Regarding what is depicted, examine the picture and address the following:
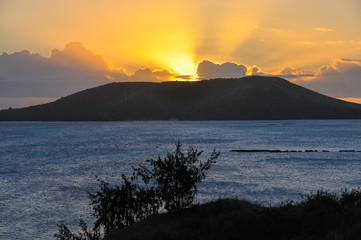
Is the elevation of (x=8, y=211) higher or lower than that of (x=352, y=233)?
lower

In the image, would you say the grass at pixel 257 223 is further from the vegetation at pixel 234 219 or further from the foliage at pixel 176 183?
the foliage at pixel 176 183

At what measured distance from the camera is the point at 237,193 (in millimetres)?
44219

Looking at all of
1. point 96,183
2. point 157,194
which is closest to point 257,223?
point 157,194

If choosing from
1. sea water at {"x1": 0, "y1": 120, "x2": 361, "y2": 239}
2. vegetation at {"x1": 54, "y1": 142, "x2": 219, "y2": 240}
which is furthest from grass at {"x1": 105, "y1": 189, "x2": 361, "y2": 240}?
sea water at {"x1": 0, "y1": 120, "x2": 361, "y2": 239}

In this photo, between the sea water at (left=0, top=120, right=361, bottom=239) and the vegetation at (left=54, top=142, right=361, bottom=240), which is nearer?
the vegetation at (left=54, top=142, right=361, bottom=240)

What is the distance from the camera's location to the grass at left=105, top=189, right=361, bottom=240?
783 inches

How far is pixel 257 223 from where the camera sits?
20.3 m

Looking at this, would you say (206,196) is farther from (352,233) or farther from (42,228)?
(352,233)

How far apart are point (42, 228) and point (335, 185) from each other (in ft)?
112

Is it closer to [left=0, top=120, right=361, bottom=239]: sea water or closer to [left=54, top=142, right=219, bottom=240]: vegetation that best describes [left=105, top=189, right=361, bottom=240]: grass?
[left=54, top=142, right=219, bottom=240]: vegetation

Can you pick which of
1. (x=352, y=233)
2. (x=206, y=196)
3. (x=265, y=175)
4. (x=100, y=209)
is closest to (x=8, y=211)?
(x=100, y=209)

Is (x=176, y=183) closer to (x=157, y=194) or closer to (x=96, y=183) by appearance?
(x=157, y=194)

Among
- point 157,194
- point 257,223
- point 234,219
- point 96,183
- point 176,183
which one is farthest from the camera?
point 96,183

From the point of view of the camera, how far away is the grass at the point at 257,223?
1989 cm
